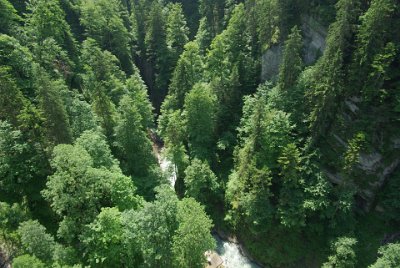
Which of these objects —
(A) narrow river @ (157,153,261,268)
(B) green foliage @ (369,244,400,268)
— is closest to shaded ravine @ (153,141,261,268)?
(A) narrow river @ (157,153,261,268)

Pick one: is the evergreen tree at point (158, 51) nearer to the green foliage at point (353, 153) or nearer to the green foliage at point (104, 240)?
the green foliage at point (353, 153)

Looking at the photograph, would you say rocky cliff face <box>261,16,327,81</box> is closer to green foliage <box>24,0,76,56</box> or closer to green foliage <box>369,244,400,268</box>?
green foliage <box>369,244,400,268</box>

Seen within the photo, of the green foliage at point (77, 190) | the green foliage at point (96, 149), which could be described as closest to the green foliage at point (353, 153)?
the green foliage at point (77, 190)

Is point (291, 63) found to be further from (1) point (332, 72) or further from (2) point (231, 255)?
(2) point (231, 255)

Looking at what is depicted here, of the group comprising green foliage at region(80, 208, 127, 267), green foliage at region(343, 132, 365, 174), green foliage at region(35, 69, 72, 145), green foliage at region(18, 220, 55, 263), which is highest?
green foliage at region(35, 69, 72, 145)

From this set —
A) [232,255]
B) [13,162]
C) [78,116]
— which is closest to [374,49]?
[232,255]

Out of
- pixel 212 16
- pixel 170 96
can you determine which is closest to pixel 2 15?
pixel 170 96
